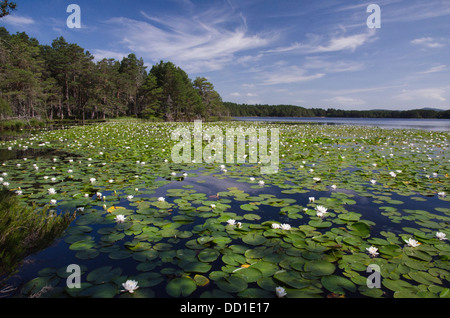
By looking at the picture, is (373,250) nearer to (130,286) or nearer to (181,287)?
(181,287)

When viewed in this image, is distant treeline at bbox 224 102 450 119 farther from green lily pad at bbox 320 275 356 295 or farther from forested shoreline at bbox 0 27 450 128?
green lily pad at bbox 320 275 356 295

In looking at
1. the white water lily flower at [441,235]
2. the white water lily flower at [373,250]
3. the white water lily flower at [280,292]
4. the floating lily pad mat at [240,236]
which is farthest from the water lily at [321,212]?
the white water lily flower at [280,292]

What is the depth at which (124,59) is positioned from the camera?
53.5m

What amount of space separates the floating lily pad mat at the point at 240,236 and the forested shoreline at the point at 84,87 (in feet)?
85.4

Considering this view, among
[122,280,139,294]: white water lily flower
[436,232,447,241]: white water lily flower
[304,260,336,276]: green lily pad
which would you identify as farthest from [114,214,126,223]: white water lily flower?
[436,232,447,241]: white water lily flower

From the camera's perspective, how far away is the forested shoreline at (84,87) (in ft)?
96.4

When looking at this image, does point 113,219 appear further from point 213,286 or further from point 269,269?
point 269,269

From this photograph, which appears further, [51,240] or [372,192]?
[372,192]

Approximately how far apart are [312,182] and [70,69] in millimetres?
44422

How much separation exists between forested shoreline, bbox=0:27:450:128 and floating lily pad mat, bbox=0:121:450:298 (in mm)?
26023

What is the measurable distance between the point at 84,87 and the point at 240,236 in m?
47.3

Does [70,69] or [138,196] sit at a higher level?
[70,69]

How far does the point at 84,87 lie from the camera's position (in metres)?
40.9
